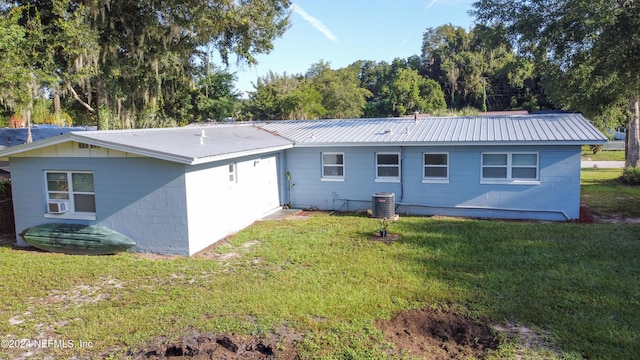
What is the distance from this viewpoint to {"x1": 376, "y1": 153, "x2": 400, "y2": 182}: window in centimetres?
1362

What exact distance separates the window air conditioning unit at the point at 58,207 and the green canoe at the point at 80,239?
0.36m

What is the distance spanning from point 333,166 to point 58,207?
7.95m

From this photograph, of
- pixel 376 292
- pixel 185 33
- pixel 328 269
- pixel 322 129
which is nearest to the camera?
pixel 376 292

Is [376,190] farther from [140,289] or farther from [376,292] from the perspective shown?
[140,289]

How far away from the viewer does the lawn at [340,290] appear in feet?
18.3

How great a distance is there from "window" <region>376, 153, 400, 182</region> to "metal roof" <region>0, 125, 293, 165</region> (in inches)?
120

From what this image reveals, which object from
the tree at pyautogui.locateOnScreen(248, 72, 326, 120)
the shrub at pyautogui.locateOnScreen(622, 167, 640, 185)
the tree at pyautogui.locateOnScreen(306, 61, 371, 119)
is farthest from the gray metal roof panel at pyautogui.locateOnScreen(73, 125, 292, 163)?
the tree at pyautogui.locateOnScreen(306, 61, 371, 119)

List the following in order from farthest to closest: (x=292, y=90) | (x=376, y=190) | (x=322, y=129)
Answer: (x=292, y=90) < (x=322, y=129) < (x=376, y=190)

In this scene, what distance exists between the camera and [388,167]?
45.0 ft

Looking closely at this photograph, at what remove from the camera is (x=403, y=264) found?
27.7 feet

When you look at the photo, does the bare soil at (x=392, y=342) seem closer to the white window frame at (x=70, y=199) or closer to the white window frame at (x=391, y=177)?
the white window frame at (x=70, y=199)

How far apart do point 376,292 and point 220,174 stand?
5.51m

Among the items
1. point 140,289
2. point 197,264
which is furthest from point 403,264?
point 140,289

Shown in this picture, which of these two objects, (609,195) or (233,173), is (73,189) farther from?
(609,195)
